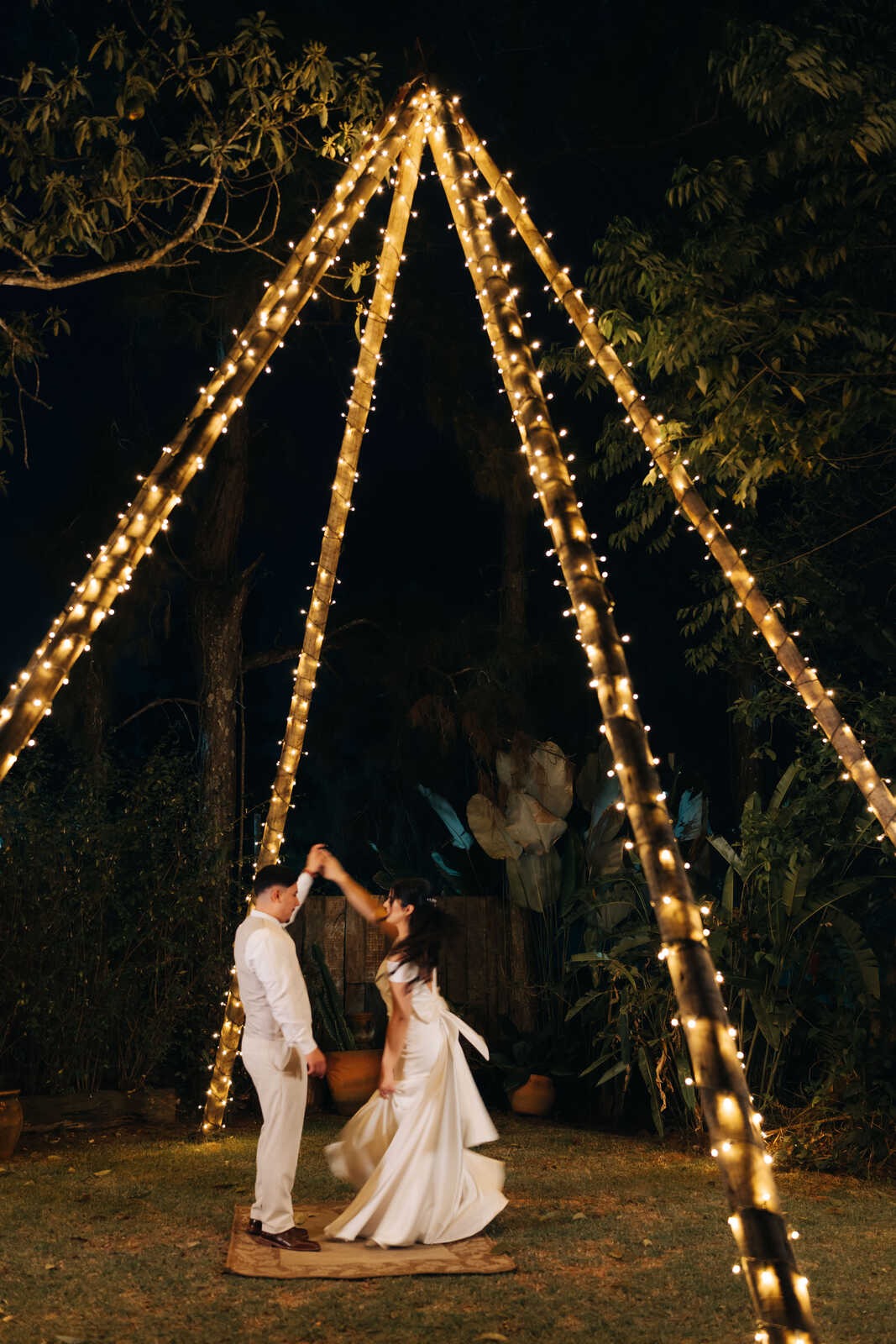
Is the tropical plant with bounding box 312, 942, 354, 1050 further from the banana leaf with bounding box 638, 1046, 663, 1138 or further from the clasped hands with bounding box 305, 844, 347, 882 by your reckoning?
the clasped hands with bounding box 305, 844, 347, 882

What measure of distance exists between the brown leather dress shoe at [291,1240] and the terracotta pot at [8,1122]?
7.85 feet

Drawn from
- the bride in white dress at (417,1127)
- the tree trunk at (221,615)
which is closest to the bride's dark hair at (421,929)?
the bride in white dress at (417,1127)

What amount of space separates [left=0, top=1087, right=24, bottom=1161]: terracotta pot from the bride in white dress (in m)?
2.41

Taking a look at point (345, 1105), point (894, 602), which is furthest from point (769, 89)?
point (345, 1105)

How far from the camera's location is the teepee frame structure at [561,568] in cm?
309

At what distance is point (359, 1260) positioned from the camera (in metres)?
4.70

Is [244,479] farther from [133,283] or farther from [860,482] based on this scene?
[860,482]

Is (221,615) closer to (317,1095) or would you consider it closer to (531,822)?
(531,822)

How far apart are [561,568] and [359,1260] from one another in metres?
2.76

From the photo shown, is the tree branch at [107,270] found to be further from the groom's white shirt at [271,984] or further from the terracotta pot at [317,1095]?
the terracotta pot at [317,1095]

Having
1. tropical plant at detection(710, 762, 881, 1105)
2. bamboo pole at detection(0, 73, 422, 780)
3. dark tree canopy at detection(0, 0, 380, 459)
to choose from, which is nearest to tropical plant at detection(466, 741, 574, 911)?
tropical plant at detection(710, 762, 881, 1105)

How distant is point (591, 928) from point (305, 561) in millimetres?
6884

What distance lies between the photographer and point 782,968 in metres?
7.15

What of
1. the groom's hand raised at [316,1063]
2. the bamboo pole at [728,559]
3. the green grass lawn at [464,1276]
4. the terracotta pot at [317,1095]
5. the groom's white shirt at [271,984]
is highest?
the bamboo pole at [728,559]
